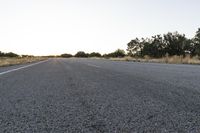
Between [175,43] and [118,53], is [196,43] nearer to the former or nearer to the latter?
[175,43]

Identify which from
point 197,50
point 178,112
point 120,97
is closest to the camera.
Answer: point 178,112

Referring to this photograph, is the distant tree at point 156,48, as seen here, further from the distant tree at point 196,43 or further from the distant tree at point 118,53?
the distant tree at point 118,53

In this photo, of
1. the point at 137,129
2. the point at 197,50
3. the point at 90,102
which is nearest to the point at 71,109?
the point at 90,102

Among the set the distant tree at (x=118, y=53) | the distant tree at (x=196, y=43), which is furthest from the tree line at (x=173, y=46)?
the distant tree at (x=118, y=53)

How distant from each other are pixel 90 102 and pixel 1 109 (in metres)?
1.36

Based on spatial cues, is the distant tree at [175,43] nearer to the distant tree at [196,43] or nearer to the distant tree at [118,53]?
the distant tree at [196,43]


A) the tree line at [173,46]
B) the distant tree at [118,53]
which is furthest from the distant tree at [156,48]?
the distant tree at [118,53]

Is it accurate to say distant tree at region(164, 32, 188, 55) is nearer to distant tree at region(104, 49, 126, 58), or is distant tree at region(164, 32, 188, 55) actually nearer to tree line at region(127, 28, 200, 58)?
tree line at region(127, 28, 200, 58)

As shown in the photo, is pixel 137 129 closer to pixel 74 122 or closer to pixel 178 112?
pixel 74 122

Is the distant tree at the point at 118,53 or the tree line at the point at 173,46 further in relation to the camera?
the distant tree at the point at 118,53

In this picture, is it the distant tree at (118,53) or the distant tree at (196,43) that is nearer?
the distant tree at (196,43)

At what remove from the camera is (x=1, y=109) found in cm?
424

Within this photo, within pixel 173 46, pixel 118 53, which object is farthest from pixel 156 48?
pixel 118 53

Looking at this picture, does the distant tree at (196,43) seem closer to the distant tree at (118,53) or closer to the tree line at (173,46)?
the tree line at (173,46)
